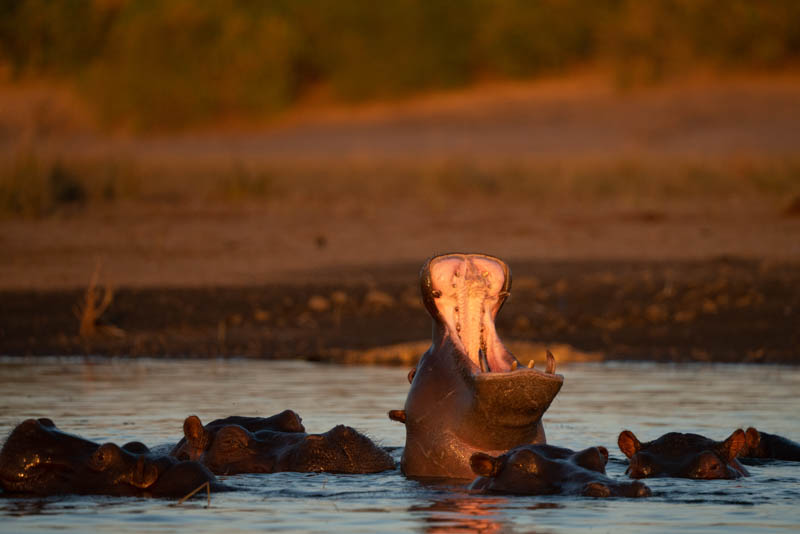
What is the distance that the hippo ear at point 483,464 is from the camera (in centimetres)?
647

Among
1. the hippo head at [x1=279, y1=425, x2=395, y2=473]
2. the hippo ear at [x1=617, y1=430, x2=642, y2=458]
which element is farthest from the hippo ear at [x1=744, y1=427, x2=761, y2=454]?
the hippo head at [x1=279, y1=425, x2=395, y2=473]

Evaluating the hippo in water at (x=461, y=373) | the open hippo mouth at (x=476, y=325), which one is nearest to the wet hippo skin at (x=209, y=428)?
the hippo in water at (x=461, y=373)

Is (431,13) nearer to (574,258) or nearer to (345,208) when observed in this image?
(345,208)

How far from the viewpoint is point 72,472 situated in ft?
22.8

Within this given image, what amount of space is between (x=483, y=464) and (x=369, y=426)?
2.64 m

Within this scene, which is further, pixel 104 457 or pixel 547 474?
pixel 104 457

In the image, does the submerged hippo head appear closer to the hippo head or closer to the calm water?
the calm water

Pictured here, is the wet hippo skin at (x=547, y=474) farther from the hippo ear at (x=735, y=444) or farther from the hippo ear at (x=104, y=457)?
the hippo ear at (x=104, y=457)

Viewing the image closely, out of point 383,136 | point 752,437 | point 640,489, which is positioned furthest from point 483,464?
point 383,136

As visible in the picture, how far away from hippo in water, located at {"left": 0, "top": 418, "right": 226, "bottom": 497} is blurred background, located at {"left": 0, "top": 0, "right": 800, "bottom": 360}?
26.2 feet

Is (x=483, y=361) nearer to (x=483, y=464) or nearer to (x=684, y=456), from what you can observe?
(x=483, y=464)

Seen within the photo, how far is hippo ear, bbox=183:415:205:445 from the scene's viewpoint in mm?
7305

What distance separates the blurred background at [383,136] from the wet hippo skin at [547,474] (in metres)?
7.35

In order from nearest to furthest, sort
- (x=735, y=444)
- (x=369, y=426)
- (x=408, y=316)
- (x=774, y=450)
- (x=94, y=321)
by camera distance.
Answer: (x=735, y=444), (x=774, y=450), (x=369, y=426), (x=94, y=321), (x=408, y=316)
